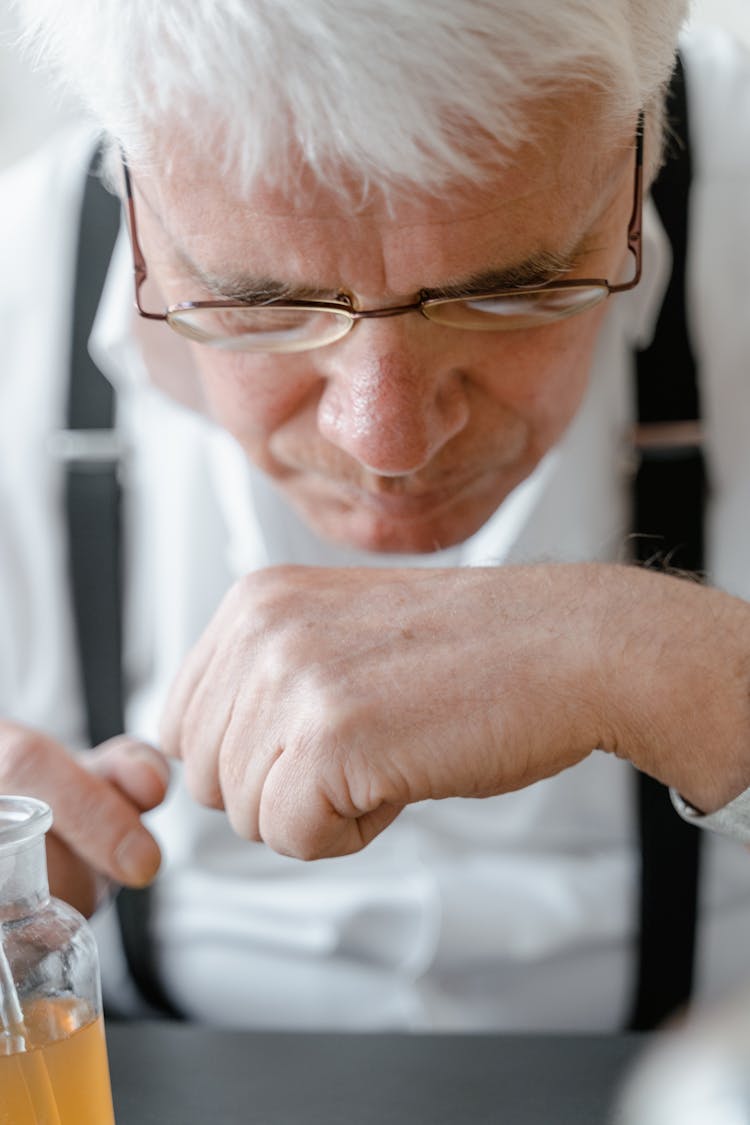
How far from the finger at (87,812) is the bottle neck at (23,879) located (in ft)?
0.65

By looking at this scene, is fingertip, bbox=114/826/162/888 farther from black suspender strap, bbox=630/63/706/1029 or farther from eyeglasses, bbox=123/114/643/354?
black suspender strap, bbox=630/63/706/1029

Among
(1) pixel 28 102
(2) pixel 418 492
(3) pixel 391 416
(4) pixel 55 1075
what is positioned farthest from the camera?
(1) pixel 28 102

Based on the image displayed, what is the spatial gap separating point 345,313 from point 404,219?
0.07 metres

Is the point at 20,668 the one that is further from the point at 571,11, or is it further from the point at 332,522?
the point at 571,11

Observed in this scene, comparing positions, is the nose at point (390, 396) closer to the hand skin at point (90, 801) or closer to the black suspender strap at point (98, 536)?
the hand skin at point (90, 801)

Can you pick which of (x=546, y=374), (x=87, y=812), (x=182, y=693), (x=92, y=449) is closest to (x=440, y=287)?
(x=546, y=374)

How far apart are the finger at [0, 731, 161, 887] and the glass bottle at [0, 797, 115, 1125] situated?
0.58 feet

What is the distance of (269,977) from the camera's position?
48.3 inches

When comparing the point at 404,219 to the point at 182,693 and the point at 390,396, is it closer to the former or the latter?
the point at 390,396

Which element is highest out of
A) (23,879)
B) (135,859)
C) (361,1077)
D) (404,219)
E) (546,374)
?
(404,219)

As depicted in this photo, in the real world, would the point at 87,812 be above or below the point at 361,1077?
above

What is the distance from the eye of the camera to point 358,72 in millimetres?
698

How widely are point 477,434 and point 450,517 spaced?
0.07 metres

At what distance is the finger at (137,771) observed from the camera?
2.92 ft
